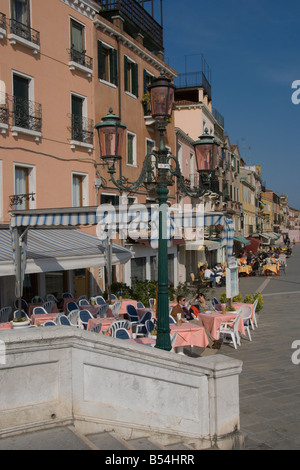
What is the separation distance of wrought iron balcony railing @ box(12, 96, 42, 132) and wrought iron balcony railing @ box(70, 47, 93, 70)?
2854 millimetres

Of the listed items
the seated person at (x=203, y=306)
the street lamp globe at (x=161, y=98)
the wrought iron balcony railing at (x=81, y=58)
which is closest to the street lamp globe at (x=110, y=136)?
the street lamp globe at (x=161, y=98)

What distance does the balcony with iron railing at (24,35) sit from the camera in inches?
523

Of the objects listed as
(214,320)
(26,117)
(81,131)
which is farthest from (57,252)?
(81,131)

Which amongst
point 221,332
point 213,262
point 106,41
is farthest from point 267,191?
point 221,332

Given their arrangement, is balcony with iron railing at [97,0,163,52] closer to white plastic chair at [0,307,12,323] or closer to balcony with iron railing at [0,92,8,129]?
balcony with iron railing at [0,92,8,129]

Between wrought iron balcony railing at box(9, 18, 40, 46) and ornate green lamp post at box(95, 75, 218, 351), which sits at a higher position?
wrought iron balcony railing at box(9, 18, 40, 46)

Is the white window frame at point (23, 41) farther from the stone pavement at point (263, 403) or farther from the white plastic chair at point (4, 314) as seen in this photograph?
the stone pavement at point (263, 403)

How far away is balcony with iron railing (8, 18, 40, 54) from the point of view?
1329 cm

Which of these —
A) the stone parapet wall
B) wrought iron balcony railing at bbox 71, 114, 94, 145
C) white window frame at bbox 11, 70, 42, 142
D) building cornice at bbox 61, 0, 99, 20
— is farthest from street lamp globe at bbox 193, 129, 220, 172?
building cornice at bbox 61, 0, 99, 20

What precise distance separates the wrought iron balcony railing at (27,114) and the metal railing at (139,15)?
24.4 feet

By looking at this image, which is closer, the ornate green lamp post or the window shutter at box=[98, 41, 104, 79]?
the ornate green lamp post

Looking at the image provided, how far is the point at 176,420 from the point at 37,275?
1050 cm

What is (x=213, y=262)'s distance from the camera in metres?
36.5
